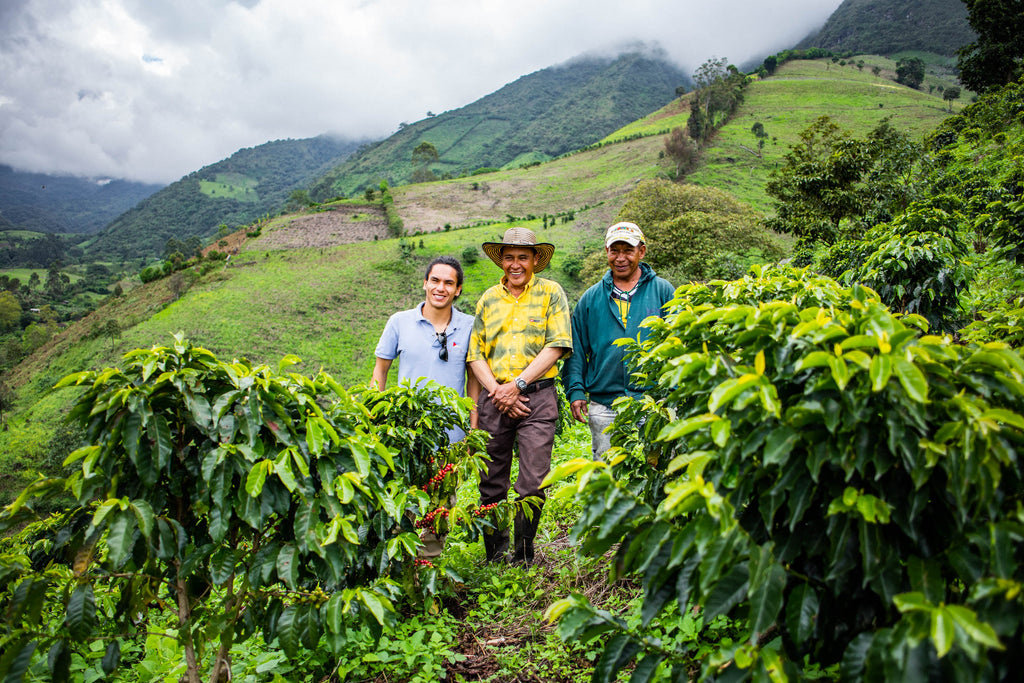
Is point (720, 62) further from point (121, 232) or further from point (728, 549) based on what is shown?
point (121, 232)

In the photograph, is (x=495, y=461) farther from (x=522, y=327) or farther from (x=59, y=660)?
(x=59, y=660)

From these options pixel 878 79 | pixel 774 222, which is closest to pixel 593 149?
pixel 878 79

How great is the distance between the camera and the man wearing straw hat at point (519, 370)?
11.6 feet

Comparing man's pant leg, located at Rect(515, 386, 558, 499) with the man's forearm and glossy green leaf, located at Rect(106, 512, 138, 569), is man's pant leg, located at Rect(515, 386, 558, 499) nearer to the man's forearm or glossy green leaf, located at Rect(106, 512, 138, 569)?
the man's forearm

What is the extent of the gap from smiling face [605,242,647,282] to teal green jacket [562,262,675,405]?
0.07 m

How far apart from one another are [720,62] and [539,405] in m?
68.5

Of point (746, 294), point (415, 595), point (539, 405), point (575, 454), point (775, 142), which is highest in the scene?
point (775, 142)

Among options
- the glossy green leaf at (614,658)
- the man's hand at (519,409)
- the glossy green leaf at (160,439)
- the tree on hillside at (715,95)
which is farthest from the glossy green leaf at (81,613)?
the tree on hillside at (715,95)

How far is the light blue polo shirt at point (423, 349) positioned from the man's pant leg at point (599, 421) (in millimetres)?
1007

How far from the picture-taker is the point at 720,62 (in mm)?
58719

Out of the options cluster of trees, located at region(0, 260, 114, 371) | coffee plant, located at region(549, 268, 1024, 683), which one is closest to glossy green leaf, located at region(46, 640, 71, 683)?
coffee plant, located at region(549, 268, 1024, 683)

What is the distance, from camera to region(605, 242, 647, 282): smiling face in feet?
12.5

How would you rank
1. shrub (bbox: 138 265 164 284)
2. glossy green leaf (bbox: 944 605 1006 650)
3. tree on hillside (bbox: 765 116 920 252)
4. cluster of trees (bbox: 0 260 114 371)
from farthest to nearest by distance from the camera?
cluster of trees (bbox: 0 260 114 371) < shrub (bbox: 138 265 164 284) < tree on hillside (bbox: 765 116 920 252) < glossy green leaf (bbox: 944 605 1006 650)

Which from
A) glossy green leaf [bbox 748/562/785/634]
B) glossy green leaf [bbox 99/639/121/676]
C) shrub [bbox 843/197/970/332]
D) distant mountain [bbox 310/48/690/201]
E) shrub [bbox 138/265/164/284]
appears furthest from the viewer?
distant mountain [bbox 310/48/690/201]
